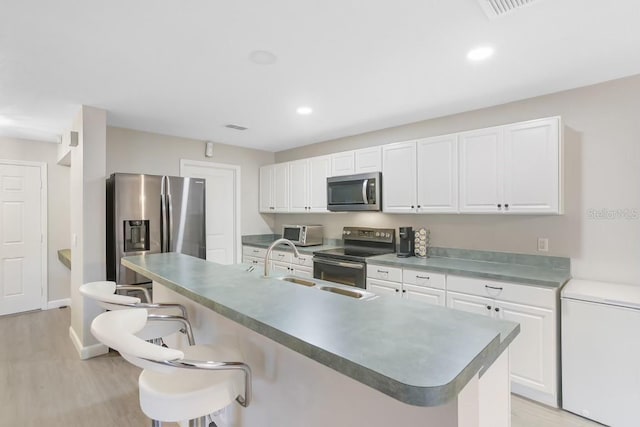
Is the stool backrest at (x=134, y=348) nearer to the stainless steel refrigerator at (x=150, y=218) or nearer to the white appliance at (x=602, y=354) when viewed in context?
the stainless steel refrigerator at (x=150, y=218)

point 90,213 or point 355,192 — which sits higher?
point 355,192

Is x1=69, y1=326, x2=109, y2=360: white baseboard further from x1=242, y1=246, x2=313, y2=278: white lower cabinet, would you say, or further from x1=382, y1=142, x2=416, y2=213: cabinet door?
x1=382, y1=142, x2=416, y2=213: cabinet door

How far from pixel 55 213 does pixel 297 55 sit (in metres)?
4.73

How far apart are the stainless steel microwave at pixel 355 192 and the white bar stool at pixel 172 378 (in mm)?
2662

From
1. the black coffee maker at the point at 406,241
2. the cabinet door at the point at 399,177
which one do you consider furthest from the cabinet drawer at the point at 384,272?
the cabinet door at the point at 399,177

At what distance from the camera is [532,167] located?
262 cm

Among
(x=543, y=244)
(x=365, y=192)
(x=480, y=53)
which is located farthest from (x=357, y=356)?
(x=365, y=192)

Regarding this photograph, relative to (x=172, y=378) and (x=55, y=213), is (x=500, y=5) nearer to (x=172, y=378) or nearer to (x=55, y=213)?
(x=172, y=378)

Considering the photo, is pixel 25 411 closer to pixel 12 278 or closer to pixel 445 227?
pixel 12 278

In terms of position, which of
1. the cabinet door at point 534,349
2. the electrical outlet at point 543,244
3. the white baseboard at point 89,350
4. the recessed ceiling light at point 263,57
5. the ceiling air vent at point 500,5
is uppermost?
the recessed ceiling light at point 263,57

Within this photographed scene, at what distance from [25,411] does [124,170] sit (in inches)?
100

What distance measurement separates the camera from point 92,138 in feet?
10.3

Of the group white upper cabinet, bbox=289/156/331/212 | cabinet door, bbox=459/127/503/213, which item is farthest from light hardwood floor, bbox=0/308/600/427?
white upper cabinet, bbox=289/156/331/212

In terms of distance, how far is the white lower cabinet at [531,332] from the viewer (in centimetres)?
227
